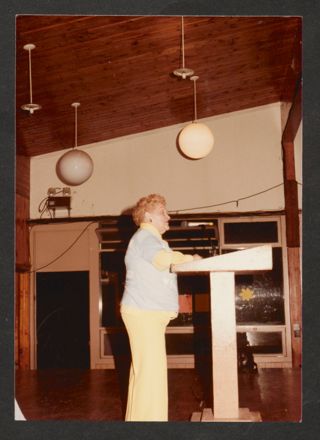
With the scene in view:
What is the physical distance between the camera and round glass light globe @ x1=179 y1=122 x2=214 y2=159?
5.36 metres

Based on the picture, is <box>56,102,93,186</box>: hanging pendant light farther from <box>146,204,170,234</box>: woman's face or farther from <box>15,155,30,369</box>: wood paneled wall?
<box>146,204,170,234</box>: woman's face

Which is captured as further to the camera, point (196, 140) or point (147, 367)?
point (196, 140)

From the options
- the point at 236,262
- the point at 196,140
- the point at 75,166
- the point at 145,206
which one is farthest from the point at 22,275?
the point at 236,262

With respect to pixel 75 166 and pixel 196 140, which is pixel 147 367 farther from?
pixel 75 166

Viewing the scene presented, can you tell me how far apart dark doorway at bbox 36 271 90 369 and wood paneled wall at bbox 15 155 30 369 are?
21 centimetres

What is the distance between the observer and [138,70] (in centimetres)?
545

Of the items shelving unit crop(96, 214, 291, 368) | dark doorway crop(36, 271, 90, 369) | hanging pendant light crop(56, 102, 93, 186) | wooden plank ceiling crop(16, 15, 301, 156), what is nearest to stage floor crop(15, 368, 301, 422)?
shelving unit crop(96, 214, 291, 368)

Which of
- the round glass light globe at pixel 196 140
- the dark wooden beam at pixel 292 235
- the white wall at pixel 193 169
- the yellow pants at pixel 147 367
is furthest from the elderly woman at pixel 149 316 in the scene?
the white wall at pixel 193 169

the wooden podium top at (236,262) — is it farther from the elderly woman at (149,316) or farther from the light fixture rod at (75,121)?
the light fixture rod at (75,121)

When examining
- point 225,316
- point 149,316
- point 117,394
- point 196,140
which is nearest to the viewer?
point 225,316

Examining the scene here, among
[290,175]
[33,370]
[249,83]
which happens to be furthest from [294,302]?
[33,370]

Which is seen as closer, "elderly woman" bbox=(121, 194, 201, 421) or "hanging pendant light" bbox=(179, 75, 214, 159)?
"elderly woman" bbox=(121, 194, 201, 421)

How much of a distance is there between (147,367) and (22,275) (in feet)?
17.9

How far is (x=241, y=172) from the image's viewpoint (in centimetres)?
738
